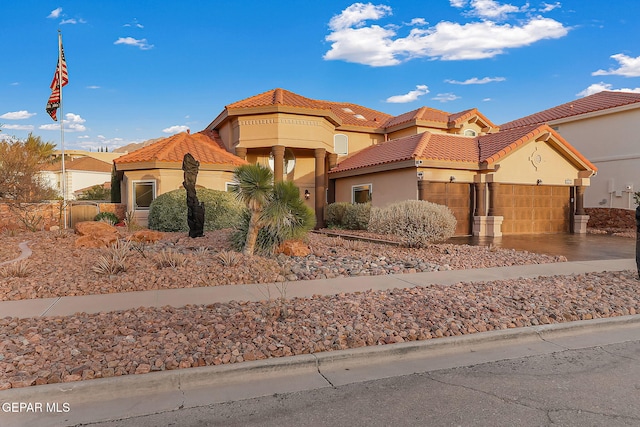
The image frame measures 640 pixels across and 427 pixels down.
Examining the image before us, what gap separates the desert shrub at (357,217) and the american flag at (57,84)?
46.5 feet

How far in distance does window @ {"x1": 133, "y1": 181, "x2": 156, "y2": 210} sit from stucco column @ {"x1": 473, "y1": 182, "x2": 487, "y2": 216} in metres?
14.5

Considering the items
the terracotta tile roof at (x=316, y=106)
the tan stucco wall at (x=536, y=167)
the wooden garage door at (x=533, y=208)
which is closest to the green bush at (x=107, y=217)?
the terracotta tile roof at (x=316, y=106)

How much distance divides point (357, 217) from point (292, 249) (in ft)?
31.7

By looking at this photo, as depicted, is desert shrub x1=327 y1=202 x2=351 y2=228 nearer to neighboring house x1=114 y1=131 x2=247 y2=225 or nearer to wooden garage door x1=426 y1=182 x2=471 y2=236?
wooden garage door x1=426 y1=182 x2=471 y2=236

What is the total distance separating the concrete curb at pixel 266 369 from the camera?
13.5 ft

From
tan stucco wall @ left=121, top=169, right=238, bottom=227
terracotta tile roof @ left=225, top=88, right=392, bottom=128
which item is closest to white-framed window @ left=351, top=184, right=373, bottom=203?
terracotta tile roof @ left=225, top=88, right=392, bottom=128

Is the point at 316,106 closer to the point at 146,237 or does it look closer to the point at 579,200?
the point at 146,237

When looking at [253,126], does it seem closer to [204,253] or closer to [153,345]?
[204,253]

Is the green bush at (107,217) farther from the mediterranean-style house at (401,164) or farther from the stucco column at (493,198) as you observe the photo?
the stucco column at (493,198)

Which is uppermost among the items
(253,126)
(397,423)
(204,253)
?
(253,126)

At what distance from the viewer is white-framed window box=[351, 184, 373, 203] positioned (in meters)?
22.9

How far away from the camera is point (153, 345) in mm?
5039

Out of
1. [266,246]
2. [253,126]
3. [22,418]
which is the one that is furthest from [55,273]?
[253,126]

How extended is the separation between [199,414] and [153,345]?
141 centimetres
